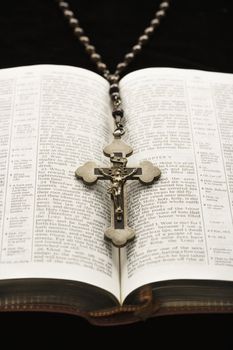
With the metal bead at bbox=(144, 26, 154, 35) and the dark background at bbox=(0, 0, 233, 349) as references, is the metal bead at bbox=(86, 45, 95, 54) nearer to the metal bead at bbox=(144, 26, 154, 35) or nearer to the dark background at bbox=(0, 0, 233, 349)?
the dark background at bbox=(0, 0, 233, 349)

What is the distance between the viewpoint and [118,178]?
1.46 meters

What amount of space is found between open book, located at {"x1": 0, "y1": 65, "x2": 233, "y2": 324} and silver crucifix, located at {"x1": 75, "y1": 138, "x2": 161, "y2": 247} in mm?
28

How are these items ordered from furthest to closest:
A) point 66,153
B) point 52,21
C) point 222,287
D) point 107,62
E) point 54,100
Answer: point 52,21
point 107,62
point 54,100
point 66,153
point 222,287

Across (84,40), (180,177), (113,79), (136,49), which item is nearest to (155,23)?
Answer: (136,49)

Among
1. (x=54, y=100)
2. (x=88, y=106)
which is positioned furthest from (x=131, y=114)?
(x=54, y=100)

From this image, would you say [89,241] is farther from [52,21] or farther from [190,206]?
[52,21]

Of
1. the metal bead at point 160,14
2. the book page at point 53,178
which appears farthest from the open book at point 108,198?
the metal bead at point 160,14

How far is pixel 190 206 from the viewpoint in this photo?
1414 mm

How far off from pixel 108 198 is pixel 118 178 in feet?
0.21

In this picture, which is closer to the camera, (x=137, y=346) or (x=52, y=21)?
(x=137, y=346)

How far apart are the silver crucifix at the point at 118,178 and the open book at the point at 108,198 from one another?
28mm

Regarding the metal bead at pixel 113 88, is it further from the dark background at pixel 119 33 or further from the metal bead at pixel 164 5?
the metal bead at pixel 164 5

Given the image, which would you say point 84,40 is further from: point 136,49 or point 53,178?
point 53,178

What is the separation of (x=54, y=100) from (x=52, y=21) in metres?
0.63
